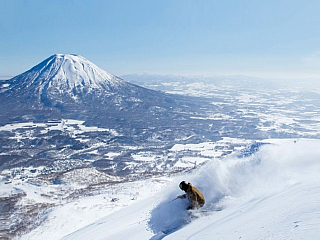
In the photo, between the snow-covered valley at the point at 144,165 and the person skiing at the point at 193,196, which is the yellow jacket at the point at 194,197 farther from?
the snow-covered valley at the point at 144,165

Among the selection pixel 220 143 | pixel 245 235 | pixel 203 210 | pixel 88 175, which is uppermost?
pixel 245 235

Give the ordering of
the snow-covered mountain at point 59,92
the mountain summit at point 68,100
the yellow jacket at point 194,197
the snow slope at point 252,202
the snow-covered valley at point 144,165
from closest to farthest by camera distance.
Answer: the snow slope at point 252,202
the snow-covered valley at point 144,165
the yellow jacket at point 194,197
the mountain summit at point 68,100
the snow-covered mountain at point 59,92

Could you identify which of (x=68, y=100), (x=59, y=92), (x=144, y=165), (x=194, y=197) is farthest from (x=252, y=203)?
(x=59, y=92)

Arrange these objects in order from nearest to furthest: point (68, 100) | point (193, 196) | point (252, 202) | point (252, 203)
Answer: point (252, 203)
point (252, 202)
point (193, 196)
point (68, 100)

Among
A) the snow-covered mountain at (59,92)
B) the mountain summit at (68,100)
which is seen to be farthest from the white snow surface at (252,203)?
the snow-covered mountain at (59,92)

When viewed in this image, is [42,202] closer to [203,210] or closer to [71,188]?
[71,188]

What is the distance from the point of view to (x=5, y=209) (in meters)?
32.2

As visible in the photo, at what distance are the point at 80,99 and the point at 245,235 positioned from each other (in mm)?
182622

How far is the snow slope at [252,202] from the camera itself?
5824 millimetres

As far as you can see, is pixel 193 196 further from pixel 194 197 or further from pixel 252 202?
pixel 252 202

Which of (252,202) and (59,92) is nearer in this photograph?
(252,202)

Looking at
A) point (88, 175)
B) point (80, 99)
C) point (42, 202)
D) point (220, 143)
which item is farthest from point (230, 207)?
point (80, 99)

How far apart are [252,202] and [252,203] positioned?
11 centimetres

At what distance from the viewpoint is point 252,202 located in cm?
780
